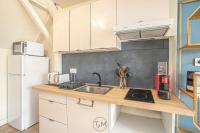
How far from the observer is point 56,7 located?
223 centimetres

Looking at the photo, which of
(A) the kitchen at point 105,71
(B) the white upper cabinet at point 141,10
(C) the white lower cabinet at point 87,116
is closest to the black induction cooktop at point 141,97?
(A) the kitchen at point 105,71

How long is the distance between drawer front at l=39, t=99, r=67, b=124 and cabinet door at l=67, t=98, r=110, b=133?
9cm

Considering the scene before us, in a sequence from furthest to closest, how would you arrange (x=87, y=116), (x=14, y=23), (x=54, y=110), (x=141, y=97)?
(x=14, y=23) < (x=54, y=110) < (x=87, y=116) < (x=141, y=97)

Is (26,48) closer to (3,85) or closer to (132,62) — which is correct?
(3,85)

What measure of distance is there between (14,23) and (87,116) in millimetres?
2135

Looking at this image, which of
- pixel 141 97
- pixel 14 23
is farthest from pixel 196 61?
pixel 14 23

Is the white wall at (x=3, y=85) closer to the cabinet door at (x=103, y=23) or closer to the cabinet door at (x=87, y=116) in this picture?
the cabinet door at (x=87, y=116)

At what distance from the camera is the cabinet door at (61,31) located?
1.97 meters

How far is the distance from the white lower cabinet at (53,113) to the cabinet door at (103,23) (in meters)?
0.95

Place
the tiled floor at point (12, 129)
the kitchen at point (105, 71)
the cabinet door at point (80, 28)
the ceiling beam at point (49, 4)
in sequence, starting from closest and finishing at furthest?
the kitchen at point (105, 71)
the cabinet door at point (80, 28)
the tiled floor at point (12, 129)
the ceiling beam at point (49, 4)

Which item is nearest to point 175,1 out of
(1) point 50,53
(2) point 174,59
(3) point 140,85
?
(2) point 174,59

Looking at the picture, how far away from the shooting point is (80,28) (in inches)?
72.6

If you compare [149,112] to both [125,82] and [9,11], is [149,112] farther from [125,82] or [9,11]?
[9,11]

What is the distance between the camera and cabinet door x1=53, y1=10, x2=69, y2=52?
1971 millimetres
